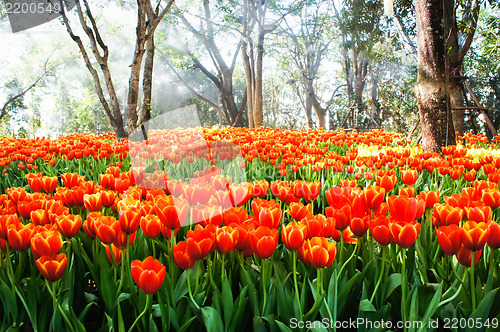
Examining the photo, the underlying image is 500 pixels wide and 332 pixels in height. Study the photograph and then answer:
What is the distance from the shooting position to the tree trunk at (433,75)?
488 cm

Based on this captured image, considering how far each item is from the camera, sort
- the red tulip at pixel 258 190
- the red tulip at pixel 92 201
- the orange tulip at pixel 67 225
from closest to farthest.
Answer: the orange tulip at pixel 67 225, the red tulip at pixel 92 201, the red tulip at pixel 258 190

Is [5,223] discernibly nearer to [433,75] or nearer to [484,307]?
[484,307]

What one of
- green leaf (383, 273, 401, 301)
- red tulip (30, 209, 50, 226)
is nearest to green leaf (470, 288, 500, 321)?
green leaf (383, 273, 401, 301)

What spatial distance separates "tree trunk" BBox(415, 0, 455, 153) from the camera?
4875mm

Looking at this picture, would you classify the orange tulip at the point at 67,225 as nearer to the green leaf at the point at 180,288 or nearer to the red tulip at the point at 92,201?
the red tulip at the point at 92,201

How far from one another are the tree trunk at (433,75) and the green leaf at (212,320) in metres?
4.64

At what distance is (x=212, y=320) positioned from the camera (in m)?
1.06

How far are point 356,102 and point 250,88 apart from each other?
5.51 metres

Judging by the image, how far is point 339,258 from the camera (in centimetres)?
135

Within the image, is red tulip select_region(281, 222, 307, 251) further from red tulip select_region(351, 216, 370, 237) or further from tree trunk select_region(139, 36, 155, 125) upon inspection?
tree trunk select_region(139, 36, 155, 125)

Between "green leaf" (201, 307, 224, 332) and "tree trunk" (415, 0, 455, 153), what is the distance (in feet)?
15.2

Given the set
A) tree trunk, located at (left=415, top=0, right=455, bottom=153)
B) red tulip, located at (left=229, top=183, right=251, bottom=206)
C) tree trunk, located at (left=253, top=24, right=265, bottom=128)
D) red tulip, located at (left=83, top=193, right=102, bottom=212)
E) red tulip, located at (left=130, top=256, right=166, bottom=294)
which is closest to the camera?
red tulip, located at (left=130, top=256, right=166, bottom=294)

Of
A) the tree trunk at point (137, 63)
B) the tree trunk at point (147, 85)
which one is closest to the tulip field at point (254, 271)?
the tree trunk at point (147, 85)

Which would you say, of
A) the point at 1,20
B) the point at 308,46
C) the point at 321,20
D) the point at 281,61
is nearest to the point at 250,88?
the point at 321,20
